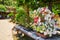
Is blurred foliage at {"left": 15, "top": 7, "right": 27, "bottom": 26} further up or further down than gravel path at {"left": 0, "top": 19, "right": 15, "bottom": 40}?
further up

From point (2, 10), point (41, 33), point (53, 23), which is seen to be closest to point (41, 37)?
point (41, 33)

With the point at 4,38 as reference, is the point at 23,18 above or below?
above

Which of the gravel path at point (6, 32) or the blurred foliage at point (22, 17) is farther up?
the blurred foliage at point (22, 17)

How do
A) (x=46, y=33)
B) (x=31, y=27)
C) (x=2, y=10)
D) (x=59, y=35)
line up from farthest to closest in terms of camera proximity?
(x=2, y=10) < (x=31, y=27) < (x=59, y=35) < (x=46, y=33)

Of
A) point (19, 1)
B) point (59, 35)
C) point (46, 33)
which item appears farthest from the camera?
point (19, 1)

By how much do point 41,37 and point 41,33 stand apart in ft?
0.34

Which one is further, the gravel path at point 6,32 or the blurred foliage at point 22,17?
the gravel path at point 6,32

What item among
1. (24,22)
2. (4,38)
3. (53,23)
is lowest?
(4,38)

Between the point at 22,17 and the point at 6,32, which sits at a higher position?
the point at 22,17

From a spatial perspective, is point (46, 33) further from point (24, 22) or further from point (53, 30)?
point (24, 22)

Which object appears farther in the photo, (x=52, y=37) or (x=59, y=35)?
(x=59, y=35)

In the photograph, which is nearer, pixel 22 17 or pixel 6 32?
pixel 22 17

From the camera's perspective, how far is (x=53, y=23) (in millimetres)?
2988

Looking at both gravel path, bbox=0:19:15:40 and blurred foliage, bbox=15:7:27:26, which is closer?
blurred foliage, bbox=15:7:27:26
